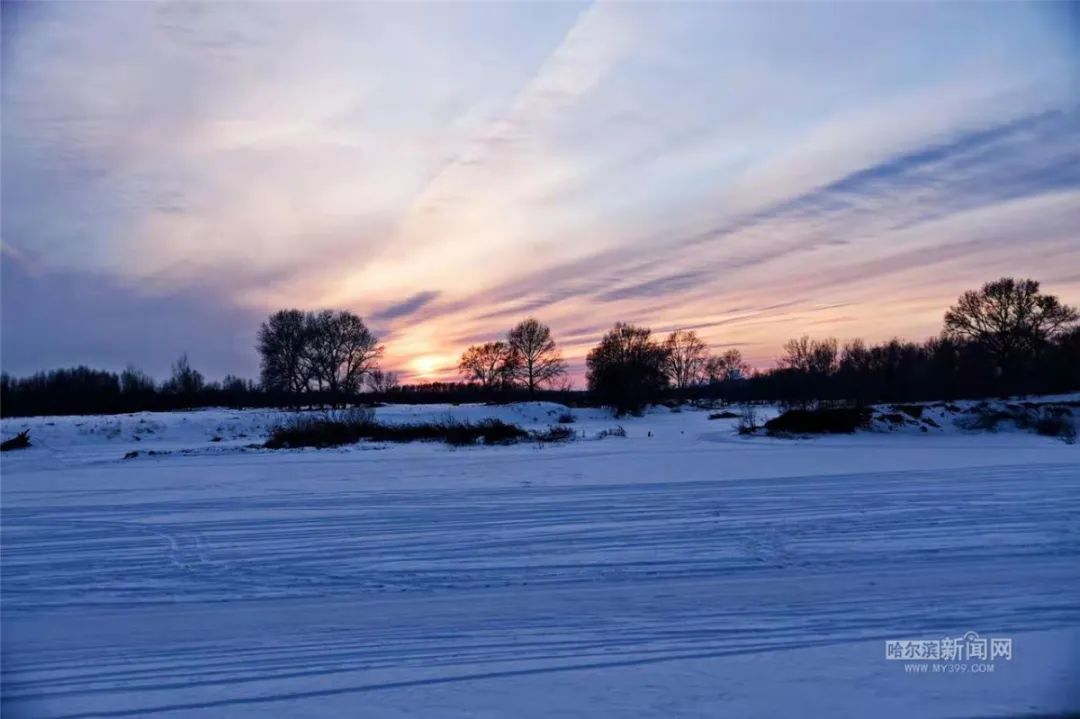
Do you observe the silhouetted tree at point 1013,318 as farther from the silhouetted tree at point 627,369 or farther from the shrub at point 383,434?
the shrub at point 383,434

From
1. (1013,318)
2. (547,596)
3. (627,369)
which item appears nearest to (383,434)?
(547,596)

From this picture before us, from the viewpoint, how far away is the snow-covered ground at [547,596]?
16.8 feet

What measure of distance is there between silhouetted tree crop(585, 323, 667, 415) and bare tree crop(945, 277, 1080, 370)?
33.4 m

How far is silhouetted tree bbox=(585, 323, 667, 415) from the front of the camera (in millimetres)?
64188

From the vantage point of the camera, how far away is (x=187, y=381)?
9769 centimetres

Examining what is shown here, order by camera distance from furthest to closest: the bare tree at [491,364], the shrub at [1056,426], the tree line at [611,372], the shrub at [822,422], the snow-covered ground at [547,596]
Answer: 1. the bare tree at [491,364]
2. the tree line at [611,372]
3. the shrub at [822,422]
4. the shrub at [1056,426]
5. the snow-covered ground at [547,596]

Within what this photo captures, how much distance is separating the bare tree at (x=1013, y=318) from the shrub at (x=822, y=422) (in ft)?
163

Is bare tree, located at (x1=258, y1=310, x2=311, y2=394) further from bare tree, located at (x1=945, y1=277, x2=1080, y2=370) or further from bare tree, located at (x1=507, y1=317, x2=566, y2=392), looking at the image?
bare tree, located at (x1=945, y1=277, x2=1080, y2=370)

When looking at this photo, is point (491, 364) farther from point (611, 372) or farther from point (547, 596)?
point (547, 596)

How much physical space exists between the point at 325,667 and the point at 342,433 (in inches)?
1118

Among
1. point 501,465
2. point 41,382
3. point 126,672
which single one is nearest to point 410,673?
point 126,672

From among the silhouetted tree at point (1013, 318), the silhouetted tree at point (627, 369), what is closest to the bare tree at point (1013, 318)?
the silhouetted tree at point (1013, 318)

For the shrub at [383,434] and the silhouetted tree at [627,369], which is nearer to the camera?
the shrub at [383,434]

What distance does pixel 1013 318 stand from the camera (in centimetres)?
7119
